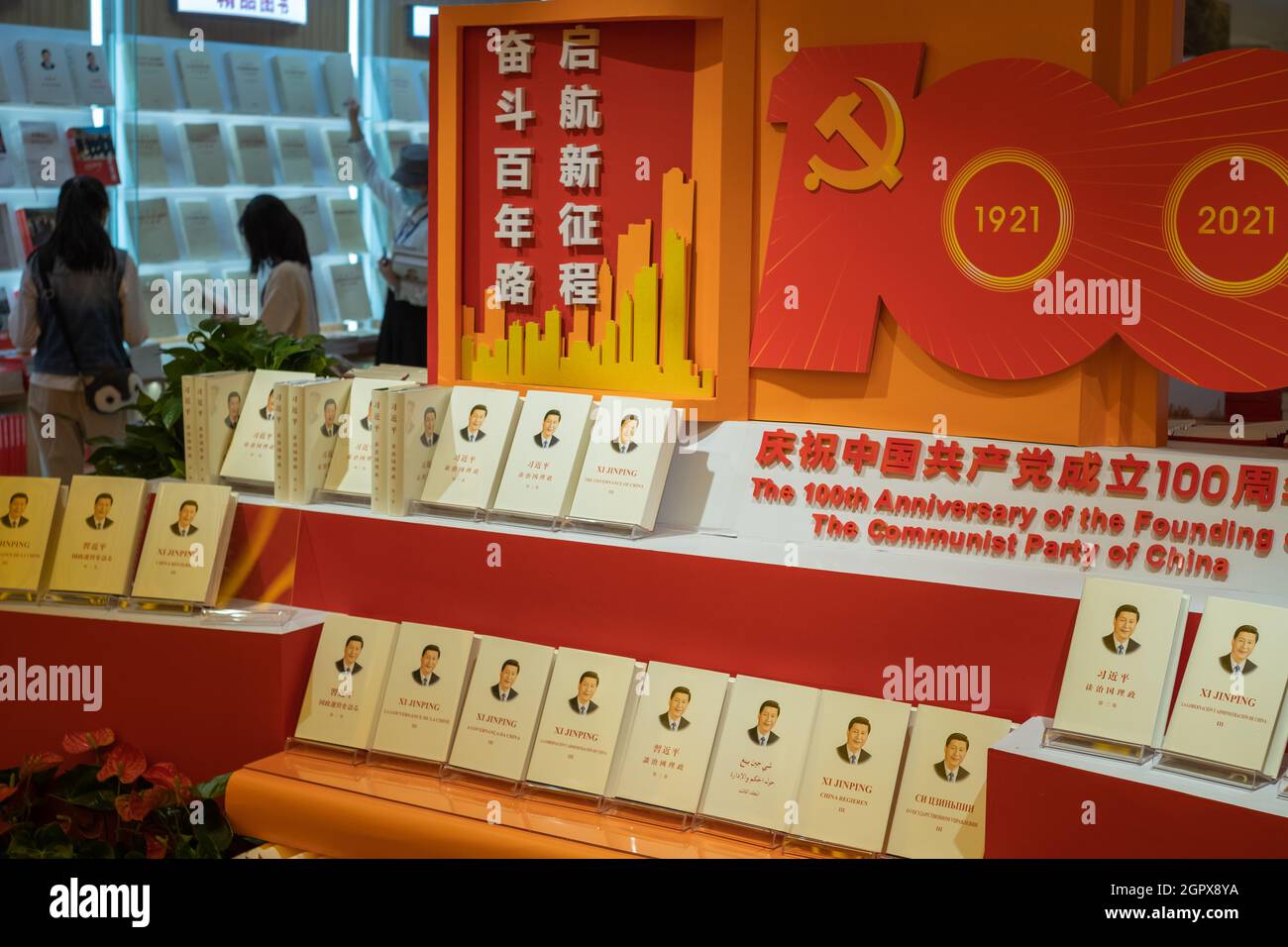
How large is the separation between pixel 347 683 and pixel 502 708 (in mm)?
414

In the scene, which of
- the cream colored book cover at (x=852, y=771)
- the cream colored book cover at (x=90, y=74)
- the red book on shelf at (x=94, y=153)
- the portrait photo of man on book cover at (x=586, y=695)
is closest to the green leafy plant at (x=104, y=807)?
the portrait photo of man on book cover at (x=586, y=695)

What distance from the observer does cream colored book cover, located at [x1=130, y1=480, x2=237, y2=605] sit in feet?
10.4

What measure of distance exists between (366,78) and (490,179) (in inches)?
174

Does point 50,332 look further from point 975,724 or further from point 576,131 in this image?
point 975,724

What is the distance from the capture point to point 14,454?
578 cm

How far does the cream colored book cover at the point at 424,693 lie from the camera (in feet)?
9.61

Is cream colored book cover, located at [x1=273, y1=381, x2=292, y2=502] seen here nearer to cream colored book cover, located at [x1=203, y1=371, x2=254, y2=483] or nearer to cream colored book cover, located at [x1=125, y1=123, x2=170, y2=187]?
cream colored book cover, located at [x1=203, y1=371, x2=254, y2=483]

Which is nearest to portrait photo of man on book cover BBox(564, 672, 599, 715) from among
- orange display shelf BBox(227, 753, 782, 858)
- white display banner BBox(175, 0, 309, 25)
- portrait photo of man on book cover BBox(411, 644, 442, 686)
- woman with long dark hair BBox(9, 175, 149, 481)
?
orange display shelf BBox(227, 753, 782, 858)

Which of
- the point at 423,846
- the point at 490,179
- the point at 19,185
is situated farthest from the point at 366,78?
the point at 423,846

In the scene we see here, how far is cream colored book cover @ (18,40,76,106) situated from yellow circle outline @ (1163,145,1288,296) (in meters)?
5.04

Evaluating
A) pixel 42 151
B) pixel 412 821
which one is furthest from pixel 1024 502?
pixel 42 151

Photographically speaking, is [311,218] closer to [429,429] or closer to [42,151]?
[42,151]

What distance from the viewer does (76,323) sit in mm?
5297
